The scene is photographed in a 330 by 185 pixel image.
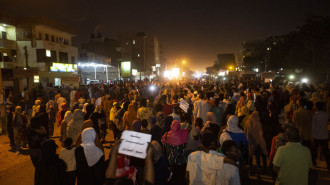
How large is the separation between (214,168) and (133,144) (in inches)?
51.2

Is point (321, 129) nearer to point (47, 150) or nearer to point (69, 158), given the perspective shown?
point (69, 158)

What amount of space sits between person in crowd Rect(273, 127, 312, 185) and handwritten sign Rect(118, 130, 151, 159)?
231 centimetres

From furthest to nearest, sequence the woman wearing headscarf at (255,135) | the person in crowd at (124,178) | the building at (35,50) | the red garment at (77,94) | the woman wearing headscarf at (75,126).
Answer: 1. the building at (35,50)
2. the red garment at (77,94)
3. the woman wearing headscarf at (75,126)
4. the woman wearing headscarf at (255,135)
5. the person in crowd at (124,178)

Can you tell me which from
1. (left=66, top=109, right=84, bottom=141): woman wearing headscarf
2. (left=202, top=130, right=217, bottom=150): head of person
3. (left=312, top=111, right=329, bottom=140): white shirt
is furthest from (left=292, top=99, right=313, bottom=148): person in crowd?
(left=66, top=109, right=84, bottom=141): woman wearing headscarf

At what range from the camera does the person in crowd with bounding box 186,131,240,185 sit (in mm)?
3367

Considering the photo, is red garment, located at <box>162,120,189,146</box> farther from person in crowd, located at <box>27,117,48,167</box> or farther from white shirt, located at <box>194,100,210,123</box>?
white shirt, located at <box>194,100,210,123</box>

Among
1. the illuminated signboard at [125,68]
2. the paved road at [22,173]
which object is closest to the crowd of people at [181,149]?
the paved road at [22,173]

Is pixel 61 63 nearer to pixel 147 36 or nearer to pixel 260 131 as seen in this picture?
pixel 260 131

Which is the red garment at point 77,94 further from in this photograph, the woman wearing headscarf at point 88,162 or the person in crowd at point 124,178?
the person in crowd at point 124,178

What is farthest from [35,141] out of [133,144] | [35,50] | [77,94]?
[35,50]

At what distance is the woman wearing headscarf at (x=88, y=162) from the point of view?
153 inches

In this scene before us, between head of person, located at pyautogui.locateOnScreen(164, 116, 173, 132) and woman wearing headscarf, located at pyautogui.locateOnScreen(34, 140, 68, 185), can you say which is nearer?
woman wearing headscarf, located at pyautogui.locateOnScreen(34, 140, 68, 185)

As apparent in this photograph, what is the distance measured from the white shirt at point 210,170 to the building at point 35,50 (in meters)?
29.6

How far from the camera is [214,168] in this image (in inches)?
136
